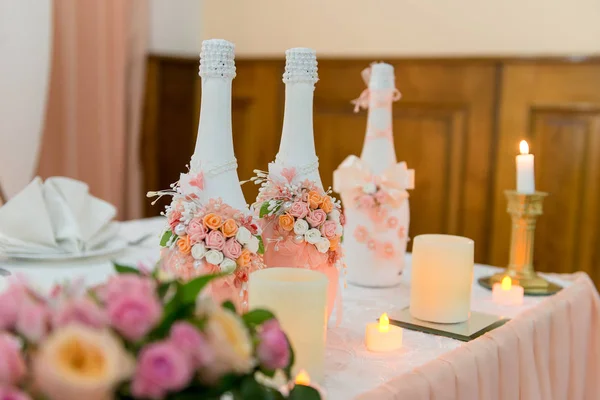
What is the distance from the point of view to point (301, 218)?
94cm

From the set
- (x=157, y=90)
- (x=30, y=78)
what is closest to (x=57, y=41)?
(x=30, y=78)

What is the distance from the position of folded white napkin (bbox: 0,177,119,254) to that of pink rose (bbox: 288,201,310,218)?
52 cm

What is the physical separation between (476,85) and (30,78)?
1.51 metres

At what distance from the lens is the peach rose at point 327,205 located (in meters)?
0.96

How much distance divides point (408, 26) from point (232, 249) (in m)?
A: 1.90

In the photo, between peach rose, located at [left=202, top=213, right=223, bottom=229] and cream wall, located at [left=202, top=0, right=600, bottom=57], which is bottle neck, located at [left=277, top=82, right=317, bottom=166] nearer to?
peach rose, located at [left=202, top=213, right=223, bottom=229]

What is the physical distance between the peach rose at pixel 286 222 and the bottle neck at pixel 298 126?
9 cm

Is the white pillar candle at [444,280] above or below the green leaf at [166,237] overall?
below

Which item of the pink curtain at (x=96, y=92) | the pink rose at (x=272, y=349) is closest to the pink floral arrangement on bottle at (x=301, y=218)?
the pink rose at (x=272, y=349)

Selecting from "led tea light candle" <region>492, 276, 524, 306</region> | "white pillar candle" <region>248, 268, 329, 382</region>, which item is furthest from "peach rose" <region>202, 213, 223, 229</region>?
"led tea light candle" <region>492, 276, 524, 306</region>

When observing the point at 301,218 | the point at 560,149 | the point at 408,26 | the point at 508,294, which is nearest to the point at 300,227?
the point at 301,218

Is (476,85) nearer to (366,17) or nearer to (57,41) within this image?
(366,17)

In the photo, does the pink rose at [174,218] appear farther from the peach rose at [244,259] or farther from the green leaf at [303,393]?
the green leaf at [303,393]

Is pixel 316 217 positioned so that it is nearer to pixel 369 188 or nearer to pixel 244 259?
pixel 244 259
